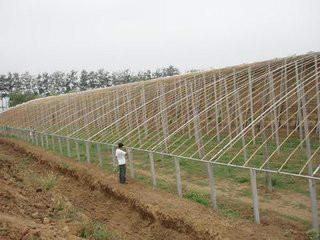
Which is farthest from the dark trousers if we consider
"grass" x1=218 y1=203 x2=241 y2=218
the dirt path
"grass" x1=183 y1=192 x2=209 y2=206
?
"grass" x1=218 y1=203 x2=241 y2=218

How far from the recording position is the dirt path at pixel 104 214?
8.68 metres

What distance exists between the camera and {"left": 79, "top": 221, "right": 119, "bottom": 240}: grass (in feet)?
30.2

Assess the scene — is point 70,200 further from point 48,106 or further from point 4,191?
point 48,106

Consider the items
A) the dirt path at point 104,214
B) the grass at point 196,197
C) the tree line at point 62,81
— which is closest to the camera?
the dirt path at point 104,214

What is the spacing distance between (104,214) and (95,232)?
93.7 inches

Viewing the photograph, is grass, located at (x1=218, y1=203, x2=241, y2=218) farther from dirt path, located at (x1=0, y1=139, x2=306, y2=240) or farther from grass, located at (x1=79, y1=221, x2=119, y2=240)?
grass, located at (x1=79, y1=221, x2=119, y2=240)

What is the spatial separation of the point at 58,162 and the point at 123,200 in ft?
24.6

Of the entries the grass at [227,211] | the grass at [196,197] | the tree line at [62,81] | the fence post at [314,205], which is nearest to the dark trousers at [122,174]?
the grass at [196,197]

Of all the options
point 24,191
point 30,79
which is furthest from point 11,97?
point 24,191

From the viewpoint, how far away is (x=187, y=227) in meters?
9.52

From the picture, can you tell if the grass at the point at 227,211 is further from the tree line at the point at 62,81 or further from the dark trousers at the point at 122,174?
the tree line at the point at 62,81

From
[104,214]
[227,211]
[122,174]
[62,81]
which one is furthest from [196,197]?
[62,81]

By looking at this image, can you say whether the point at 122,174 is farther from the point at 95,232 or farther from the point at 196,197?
the point at 95,232

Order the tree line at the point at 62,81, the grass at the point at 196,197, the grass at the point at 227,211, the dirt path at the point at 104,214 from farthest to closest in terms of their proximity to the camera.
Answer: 1. the tree line at the point at 62,81
2. the grass at the point at 196,197
3. the grass at the point at 227,211
4. the dirt path at the point at 104,214
